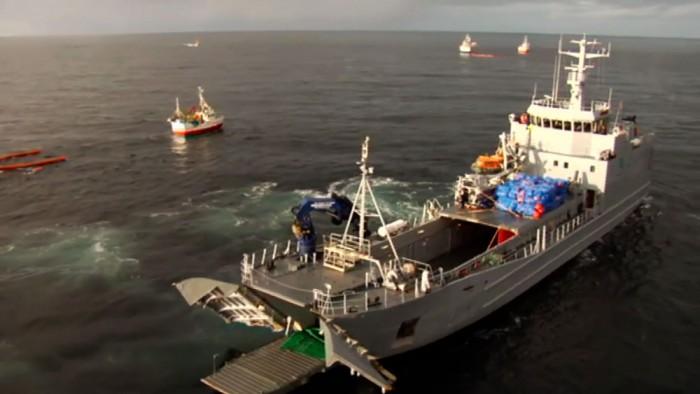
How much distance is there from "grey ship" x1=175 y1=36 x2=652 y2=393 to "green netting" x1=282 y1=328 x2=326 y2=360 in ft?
1.07

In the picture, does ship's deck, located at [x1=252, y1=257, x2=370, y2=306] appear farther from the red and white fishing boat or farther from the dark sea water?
the red and white fishing boat

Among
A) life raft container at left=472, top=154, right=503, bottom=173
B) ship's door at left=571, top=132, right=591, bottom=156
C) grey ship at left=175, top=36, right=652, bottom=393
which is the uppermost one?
ship's door at left=571, top=132, right=591, bottom=156

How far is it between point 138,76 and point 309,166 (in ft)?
345

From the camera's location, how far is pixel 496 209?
32.6 m

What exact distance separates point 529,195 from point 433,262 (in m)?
6.23

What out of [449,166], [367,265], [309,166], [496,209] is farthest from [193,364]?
[449,166]

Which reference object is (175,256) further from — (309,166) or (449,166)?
(449,166)

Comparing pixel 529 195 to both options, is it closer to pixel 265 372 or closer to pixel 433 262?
pixel 433 262

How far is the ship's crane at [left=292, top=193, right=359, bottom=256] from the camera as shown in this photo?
85.5 feet

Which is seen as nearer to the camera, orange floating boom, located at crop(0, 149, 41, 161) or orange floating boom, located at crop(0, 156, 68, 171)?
orange floating boom, located at crop(0, 156, 68, 171)

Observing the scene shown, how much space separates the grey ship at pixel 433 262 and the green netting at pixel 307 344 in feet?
1.07

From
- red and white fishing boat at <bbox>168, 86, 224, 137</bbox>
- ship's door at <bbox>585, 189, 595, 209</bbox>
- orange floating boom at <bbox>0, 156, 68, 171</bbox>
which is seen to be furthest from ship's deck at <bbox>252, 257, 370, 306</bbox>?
red and white fishing boat at <bbox>168, 86, 224, 137</bbox>

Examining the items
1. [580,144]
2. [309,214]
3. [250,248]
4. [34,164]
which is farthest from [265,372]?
[34,164]

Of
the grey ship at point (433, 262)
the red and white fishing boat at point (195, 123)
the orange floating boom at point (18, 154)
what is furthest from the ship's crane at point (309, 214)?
the red and white fishing boat at point (195, 123)
